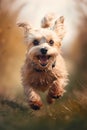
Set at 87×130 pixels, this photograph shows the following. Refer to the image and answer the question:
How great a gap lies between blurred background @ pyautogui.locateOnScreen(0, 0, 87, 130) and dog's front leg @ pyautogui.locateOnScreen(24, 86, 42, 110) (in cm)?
3

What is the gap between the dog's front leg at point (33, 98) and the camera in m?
4.46

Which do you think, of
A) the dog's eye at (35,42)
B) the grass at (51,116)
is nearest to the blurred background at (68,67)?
the grass at (51,116)

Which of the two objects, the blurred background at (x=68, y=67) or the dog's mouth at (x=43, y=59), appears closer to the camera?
the dog's mouth at (x=43, y=59)

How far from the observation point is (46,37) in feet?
14.3

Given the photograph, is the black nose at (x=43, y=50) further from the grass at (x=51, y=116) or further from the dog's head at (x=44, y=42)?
the grass at (x=51, y=116)

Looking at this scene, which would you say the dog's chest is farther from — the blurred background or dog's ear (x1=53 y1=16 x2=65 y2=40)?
dog's ear (x1=53 y1=16 x2=65 y2=40)

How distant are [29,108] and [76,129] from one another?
0.30 metres

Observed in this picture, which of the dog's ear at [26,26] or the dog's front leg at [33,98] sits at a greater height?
the dog's ear at [26,26]

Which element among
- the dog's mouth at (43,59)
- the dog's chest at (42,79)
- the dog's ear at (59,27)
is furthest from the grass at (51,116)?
the dog's ear at (59,27)

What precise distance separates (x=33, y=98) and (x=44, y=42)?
0.35 m

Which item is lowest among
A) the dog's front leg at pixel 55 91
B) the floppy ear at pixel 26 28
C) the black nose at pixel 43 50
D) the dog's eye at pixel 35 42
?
the dog's front leg at pixel 55 91

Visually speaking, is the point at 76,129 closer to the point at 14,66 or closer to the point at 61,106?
the point at 61,106

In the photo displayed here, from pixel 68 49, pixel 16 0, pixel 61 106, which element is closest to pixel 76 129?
pixel 61 106

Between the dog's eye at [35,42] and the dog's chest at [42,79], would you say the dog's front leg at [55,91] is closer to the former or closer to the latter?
the dog's chest at [42,79]
